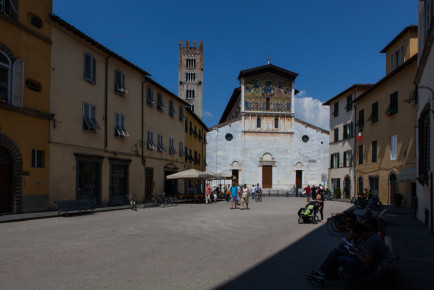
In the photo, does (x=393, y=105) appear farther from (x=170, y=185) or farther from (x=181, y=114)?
(x=170, y=185)

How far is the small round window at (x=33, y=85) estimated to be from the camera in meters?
17.3

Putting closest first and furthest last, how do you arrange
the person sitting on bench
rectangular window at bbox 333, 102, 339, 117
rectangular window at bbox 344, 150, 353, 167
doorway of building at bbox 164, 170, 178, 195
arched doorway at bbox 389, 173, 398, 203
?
the person sitting on bench, arched doorway at bbox 389, 173, 398, 203, doorway of building at bbox 164, 170, 178, 195, rectangular window at bbox 344, 150, 353, 167, rectangular window at bbox 333, 102, 339, 117

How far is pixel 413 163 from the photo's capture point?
23.9 meters

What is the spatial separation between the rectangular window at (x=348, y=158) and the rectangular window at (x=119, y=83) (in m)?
23.5

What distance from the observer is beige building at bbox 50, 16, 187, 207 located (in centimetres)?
1920

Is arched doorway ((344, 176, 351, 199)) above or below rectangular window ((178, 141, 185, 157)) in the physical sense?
below

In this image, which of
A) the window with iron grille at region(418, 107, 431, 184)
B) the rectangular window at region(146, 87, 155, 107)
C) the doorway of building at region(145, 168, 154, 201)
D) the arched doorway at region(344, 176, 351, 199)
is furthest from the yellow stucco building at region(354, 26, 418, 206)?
the rectangular window at region(146, 87, 155, 107)

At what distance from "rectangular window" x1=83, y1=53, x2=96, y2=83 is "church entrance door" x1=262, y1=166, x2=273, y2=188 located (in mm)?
37613

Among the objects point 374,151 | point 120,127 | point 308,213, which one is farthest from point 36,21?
point 374,151

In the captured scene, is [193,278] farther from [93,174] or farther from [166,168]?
[166,168]

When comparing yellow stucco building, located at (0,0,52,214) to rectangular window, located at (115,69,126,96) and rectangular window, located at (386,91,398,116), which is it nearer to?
rectangular window, located at (115,69,126,96)

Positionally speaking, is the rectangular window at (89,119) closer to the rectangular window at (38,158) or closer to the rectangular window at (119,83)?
the rectangular window at (119,83)

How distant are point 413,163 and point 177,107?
2071cm

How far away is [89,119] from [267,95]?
1516 inches
